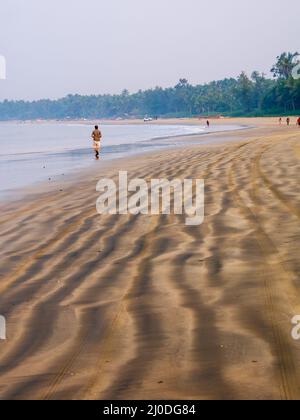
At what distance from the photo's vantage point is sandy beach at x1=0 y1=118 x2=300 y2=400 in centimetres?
320

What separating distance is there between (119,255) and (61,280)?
39.4 inches

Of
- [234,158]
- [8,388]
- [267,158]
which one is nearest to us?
[8,388]

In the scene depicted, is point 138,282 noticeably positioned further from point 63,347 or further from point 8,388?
point 8,388

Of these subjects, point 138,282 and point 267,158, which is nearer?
point 138,282

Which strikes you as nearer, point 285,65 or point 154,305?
point 154,305

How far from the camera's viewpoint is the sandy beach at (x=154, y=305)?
3199 millimetres

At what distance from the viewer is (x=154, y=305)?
454 centimetres

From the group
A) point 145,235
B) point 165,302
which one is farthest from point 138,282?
point 145,235

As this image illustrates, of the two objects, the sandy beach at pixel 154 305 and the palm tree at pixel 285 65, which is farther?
the palm tree at pixel 285 65

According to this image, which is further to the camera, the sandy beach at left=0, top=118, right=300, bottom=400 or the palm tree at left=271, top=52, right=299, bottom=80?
the palm tree at left=271, top=52, right=299, bottom=80

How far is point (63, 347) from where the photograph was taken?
3828mm

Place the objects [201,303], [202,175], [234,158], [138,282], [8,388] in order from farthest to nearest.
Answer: [234,158], [202,175], [138,282], [201,303], [8,388]

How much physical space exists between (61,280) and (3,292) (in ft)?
1.78

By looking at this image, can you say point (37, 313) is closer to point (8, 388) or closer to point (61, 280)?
point (61, 280)
